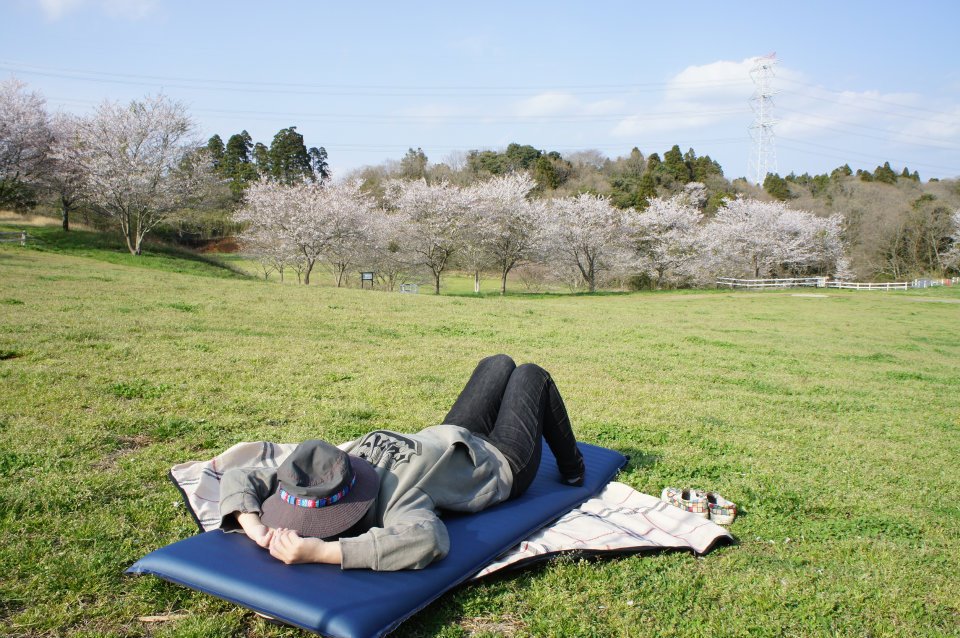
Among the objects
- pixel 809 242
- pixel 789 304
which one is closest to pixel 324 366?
pixel 789 304

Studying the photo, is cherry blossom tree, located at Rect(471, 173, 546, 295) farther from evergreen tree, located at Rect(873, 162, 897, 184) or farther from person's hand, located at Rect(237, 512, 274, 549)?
evergreen tree, located at Rect(873, 162, 897, 184)

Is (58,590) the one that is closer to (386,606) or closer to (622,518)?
(386,606)

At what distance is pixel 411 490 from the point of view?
2906mm

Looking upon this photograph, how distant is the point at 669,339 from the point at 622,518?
29.3 feet

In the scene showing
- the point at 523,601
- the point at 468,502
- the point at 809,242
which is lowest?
the point at 523,601

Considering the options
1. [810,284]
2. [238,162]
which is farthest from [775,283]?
[238,162]

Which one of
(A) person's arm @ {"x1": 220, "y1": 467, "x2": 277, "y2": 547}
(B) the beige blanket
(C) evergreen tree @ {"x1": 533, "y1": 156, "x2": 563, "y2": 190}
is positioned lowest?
(B) the beige blanket

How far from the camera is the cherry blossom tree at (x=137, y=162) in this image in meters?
25.6

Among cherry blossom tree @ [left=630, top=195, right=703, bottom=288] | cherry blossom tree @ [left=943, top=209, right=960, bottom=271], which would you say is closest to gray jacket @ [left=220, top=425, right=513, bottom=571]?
cherry blossom tree @ [left=630, top=195, right=703, bottom=288]

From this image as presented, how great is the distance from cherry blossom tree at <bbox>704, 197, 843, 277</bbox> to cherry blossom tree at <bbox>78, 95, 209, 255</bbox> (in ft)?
103

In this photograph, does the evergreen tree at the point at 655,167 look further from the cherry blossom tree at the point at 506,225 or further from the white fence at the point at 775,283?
the cherry blossom tree at the point at 506,225

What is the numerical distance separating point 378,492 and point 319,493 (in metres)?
0.31

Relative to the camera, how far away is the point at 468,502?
3.24 meters

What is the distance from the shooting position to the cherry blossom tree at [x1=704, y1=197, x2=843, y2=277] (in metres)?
41.4
